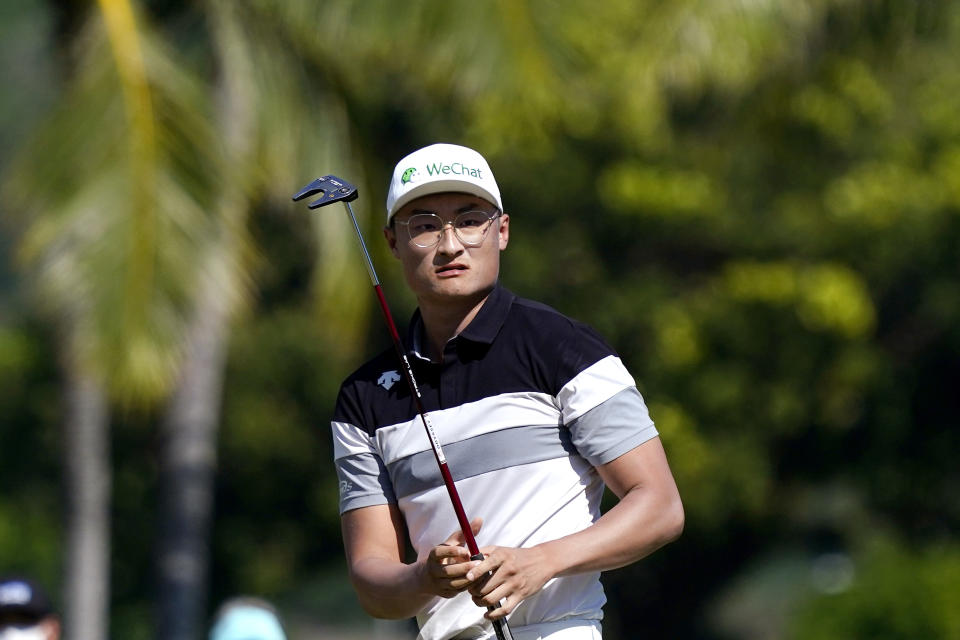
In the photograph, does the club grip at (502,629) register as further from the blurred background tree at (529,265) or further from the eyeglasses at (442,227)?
the blurred background tree at (529,265)

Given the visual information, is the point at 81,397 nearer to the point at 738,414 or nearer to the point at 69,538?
the point at 69,538

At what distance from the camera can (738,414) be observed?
64.4 feet

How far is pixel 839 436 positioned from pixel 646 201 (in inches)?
194

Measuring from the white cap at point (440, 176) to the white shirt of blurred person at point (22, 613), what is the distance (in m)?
1.76

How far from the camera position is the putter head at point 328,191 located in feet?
11.1

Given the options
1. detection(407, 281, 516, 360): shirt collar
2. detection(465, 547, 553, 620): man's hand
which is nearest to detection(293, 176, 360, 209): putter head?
detection(407, 281, 516, 360): shirt collar

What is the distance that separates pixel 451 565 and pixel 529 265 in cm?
1651

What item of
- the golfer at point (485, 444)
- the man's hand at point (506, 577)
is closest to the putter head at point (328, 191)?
the golfer at point (485, 444)

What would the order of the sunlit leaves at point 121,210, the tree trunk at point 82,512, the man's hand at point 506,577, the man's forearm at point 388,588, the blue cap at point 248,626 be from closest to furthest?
the man's hand at point 506,577 < the man's forearm at point 388,588 < the blue cap at point 248,626 < the sunlit leaves at point 121,210 < the tree trunk at point 82,512

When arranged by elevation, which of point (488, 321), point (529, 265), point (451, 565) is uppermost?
point (529, 265)

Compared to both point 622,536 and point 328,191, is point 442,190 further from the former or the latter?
point 622,536

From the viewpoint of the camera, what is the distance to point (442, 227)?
3.25m

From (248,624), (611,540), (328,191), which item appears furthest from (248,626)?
(611,540)

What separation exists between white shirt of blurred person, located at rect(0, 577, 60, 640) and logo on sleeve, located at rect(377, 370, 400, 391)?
1.54 meters
